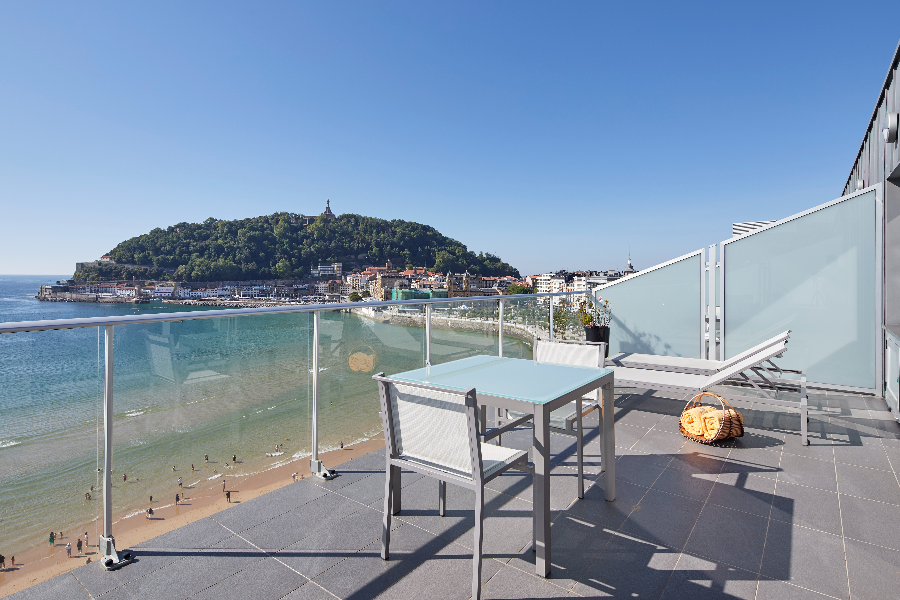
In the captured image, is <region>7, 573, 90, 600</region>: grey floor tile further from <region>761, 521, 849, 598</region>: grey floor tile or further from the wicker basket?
the wicker basket

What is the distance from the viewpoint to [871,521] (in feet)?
7.40

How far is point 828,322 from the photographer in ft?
17.1

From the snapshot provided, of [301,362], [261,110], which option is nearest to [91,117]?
[261,110]

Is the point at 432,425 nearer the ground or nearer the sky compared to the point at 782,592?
nearer the sky

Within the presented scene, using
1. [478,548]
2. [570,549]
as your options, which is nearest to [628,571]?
[570,549]

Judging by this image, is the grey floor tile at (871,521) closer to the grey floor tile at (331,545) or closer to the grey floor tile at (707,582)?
the grey floor tile at (707,582)

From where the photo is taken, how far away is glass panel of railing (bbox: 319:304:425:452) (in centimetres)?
299

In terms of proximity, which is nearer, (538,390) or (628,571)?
(628,571)

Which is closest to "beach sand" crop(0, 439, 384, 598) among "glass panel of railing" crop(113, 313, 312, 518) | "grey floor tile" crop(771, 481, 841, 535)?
"glass panel of railing" crop(113, 313, 312, 518)

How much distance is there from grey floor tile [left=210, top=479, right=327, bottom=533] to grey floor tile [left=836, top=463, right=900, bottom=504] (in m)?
3.15

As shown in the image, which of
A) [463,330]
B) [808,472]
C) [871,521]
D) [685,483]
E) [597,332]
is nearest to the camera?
[871,521]

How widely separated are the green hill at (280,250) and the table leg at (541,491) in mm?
49886

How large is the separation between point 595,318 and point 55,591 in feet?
Result: 20.6

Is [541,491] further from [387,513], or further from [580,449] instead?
[580,449]
